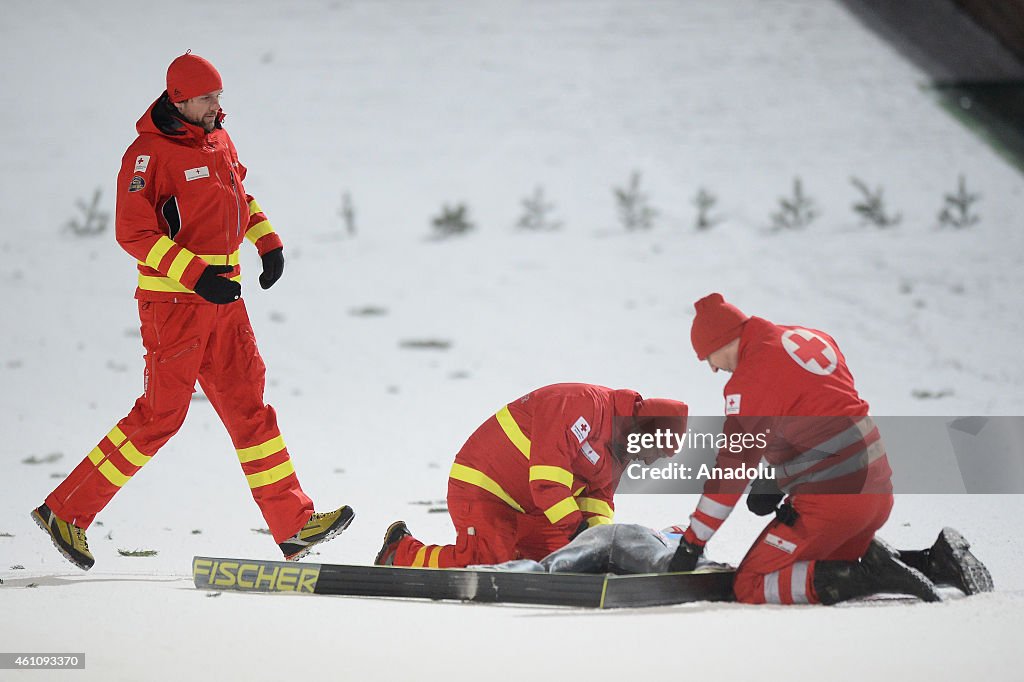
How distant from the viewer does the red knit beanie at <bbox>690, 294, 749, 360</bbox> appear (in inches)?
185

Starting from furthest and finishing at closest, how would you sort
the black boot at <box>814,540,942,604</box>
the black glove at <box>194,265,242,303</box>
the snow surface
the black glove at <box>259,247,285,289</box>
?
the black glove at <box>259,247,285,289</box>, the black glove at <box>194,265,242,303</box>, the black boot at <box>814,540,942,604</box>, the snow surface

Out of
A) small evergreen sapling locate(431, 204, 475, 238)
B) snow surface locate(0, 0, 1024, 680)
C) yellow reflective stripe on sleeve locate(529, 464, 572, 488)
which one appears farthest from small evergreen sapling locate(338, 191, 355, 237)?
yellow reflective stripe on sleeve locate(529, 464, 572, 488)

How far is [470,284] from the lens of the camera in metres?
11.6

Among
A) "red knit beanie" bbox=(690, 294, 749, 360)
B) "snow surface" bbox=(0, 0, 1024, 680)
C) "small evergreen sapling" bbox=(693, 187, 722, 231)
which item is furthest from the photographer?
"small evergreen sapling" bbox=(693, 187, 722, 231)

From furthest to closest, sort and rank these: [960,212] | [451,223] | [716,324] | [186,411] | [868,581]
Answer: [451,223] < [960,212] < [186,411] < [716,324] < [868,581]

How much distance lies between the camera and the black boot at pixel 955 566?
4645 mm

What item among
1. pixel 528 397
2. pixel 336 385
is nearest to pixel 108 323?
pixel 336 385

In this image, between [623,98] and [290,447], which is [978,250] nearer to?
[623,98]

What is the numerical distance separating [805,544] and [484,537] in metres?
1.33

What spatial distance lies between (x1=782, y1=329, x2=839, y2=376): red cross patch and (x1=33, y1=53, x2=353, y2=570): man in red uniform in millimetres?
1914

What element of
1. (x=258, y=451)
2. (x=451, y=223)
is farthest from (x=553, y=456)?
(x=451, y=223)

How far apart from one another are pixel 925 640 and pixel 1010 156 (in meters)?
10.8

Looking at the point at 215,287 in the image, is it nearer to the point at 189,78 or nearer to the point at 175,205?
the point at 175,205

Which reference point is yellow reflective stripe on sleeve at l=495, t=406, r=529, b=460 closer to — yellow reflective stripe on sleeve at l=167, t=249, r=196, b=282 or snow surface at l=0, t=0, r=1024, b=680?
snow surface at l=0, t=0, r=1024, b=680
